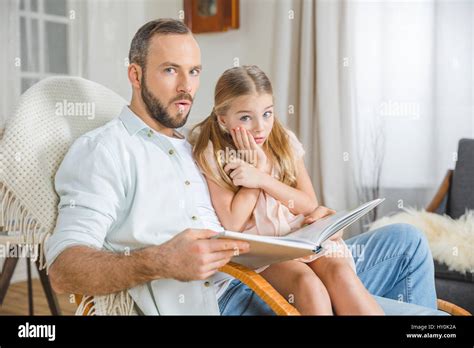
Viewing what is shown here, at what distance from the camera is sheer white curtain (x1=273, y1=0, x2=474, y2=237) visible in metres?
2.43

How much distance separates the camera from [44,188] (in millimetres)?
1103

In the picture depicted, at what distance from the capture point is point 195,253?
0.94 m

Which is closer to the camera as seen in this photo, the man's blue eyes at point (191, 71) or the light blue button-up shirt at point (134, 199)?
the light blue button-up shirt at point (134, 199)

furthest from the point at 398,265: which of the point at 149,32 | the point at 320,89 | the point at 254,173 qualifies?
the point at 320,89

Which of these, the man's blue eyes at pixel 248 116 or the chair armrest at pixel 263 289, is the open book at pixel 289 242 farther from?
the man's blue eyes at pixel 248 116

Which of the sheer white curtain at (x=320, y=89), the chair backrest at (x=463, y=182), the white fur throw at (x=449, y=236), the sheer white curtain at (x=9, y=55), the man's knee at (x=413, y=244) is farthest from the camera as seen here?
the sheer white curtain at (x=9, y=55)

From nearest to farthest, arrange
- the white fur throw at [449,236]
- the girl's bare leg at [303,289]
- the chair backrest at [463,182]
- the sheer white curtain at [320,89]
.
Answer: the girl's bare leg at [303,289] < the white fur throw at [449,236] < the chair backrest at [463,182] < the sheer white curtain at [320,89]

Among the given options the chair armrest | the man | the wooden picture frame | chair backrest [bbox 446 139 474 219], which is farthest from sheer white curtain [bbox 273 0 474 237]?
the chair armrest

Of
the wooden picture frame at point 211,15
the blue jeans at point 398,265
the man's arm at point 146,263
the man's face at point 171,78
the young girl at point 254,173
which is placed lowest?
the blue jeans at point 398,265

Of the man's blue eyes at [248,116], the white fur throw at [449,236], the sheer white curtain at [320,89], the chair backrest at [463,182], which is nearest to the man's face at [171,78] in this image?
the man's blue eyes at [248,116]

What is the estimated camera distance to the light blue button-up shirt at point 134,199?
101cm

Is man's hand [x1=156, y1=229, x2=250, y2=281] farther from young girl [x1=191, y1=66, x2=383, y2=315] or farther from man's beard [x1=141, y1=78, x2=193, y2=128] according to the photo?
man's beard [x1=141, y1=78, x2=193, y2=128]

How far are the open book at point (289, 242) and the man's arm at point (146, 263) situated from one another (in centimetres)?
4

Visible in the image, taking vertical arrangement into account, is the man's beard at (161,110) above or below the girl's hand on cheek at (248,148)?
above
